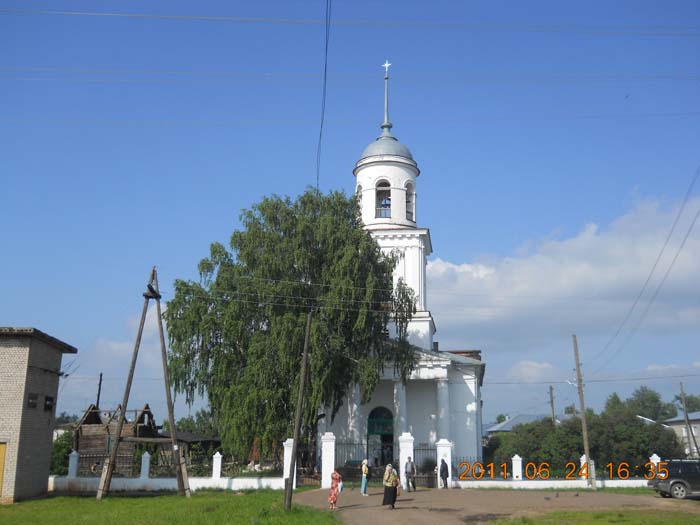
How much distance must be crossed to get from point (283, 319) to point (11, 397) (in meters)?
10.9

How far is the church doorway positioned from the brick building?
54.2 ft

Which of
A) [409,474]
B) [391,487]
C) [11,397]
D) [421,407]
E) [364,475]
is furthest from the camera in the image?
[421,407]

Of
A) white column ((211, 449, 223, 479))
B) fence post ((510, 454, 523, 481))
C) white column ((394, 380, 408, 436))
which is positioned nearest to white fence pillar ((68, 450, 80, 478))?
white column ((211, 449, 223, 479))

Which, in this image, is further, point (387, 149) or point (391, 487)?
point (387, 149)

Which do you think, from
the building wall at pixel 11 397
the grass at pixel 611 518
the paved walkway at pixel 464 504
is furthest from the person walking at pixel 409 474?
the building wall at pixel 11 397

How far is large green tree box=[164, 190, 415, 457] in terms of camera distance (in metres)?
29.0

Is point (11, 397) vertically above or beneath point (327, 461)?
above

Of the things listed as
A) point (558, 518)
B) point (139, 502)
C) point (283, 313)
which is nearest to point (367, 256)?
point (283, 313)

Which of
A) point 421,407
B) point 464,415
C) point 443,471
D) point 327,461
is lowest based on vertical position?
point 443,471

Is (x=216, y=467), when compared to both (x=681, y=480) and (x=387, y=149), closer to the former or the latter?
(x=681, y=480)

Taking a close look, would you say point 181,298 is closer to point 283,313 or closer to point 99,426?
point 283,313

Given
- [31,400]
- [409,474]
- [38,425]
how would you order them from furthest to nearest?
[409,474], [38,425], [31,400]

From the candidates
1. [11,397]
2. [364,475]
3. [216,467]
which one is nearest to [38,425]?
[11,397]

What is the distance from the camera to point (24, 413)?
77.7ft
